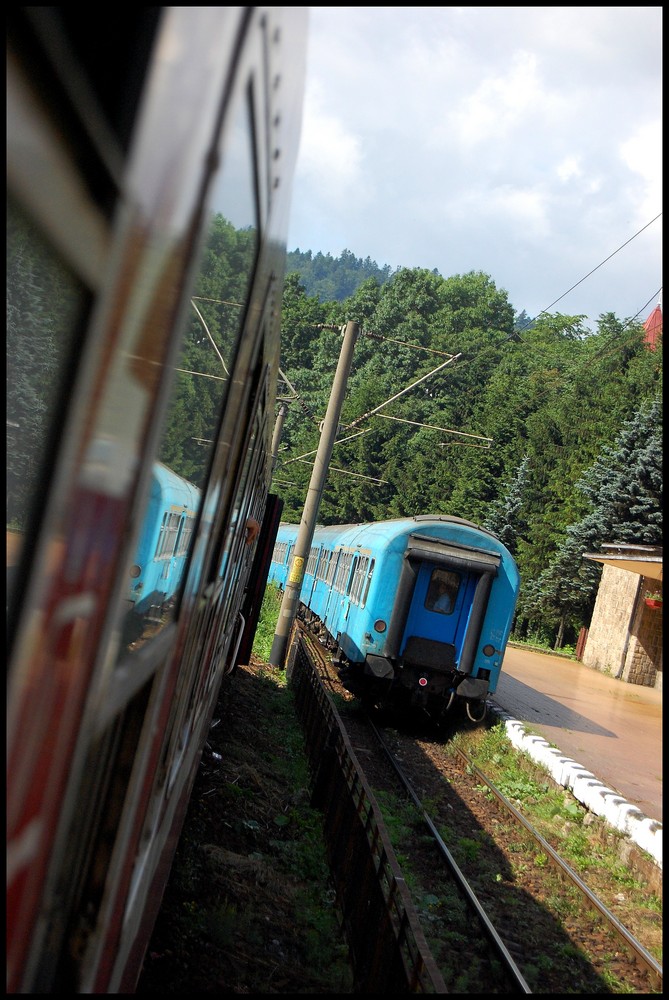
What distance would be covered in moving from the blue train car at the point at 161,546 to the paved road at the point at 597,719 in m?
9.27

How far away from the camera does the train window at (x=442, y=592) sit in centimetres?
1300

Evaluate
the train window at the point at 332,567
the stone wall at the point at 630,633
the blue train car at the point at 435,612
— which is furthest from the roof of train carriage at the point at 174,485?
the stone wall at the point at 630,633

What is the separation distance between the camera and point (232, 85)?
1.29 metres

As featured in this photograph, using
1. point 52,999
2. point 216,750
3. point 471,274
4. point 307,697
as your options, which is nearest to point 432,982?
point 52,999

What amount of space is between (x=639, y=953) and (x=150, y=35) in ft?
24.1

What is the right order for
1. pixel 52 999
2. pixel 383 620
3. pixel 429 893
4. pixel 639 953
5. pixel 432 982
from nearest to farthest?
pixel 52 999
pixel 432 982
pixel 639 953
pixel 429 893
pixel 383 620

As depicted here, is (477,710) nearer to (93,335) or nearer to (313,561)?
(313,561)

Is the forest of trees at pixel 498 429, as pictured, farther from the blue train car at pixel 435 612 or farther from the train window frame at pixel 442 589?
the train window frame at pixel 442 589

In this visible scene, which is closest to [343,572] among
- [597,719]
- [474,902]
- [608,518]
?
[597,719]

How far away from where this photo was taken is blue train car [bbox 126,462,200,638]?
156 cm

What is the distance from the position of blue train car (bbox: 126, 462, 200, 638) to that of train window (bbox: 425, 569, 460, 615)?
1107 cm

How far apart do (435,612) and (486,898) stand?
5.57 meters

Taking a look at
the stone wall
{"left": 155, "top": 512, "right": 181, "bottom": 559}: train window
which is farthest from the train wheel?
the stone wall

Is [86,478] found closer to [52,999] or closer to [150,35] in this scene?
[150,35]
